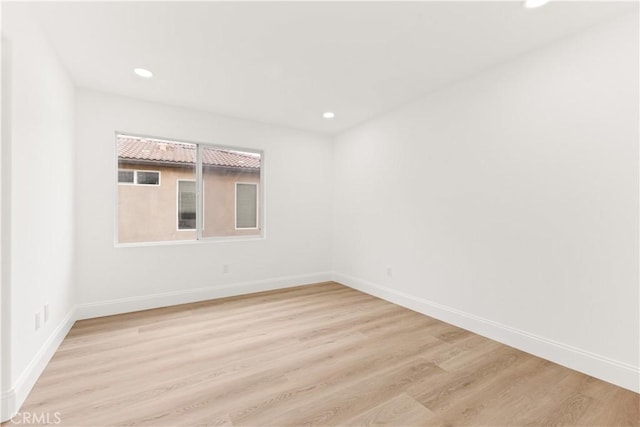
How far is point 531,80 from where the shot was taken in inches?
92.9

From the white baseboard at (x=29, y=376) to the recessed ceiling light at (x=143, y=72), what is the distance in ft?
7.93

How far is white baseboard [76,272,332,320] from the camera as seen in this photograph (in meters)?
3.10

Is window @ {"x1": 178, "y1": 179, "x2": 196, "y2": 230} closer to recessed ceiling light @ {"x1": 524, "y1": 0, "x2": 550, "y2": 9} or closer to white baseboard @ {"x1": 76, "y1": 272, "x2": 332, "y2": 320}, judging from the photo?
white baseboard @ {"x1": 76, "y1": 272, "x2": 332, "y2": 320}

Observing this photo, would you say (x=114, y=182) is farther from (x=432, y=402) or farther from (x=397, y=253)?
(x=432, y=402)

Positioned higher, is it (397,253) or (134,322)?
(397,253)

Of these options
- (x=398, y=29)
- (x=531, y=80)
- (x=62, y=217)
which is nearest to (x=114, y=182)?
(x=62, y=217)

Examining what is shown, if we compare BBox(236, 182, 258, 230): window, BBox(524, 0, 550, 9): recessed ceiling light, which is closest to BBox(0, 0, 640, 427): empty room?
BBox(524, 0, 550, 9): recessed ceiling light

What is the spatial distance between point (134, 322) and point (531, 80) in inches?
174

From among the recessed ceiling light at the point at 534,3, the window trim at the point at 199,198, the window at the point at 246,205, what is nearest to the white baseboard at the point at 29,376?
the window trim at the point at 199,198

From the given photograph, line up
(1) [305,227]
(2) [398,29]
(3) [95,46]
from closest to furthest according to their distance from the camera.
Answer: (2) [398,29], (3) [95,46], (1) [305,227]

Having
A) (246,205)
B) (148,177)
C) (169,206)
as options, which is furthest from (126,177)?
(246,205)

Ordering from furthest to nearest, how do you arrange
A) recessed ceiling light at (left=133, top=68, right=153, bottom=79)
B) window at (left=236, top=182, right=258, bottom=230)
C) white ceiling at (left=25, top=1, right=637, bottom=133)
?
window at (left=236, top=182, right=258, bottom=230), recessed ceiling light at (left=133, top=68, right=153, bottom=79), white ceiling at (left=25, top=1, right=637, bottom=133)

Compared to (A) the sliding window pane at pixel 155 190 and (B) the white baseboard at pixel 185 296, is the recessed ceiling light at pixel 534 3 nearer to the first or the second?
(A) the sliding window pane at pixel 155 190

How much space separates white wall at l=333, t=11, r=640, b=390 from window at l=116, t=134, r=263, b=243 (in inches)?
86.4
